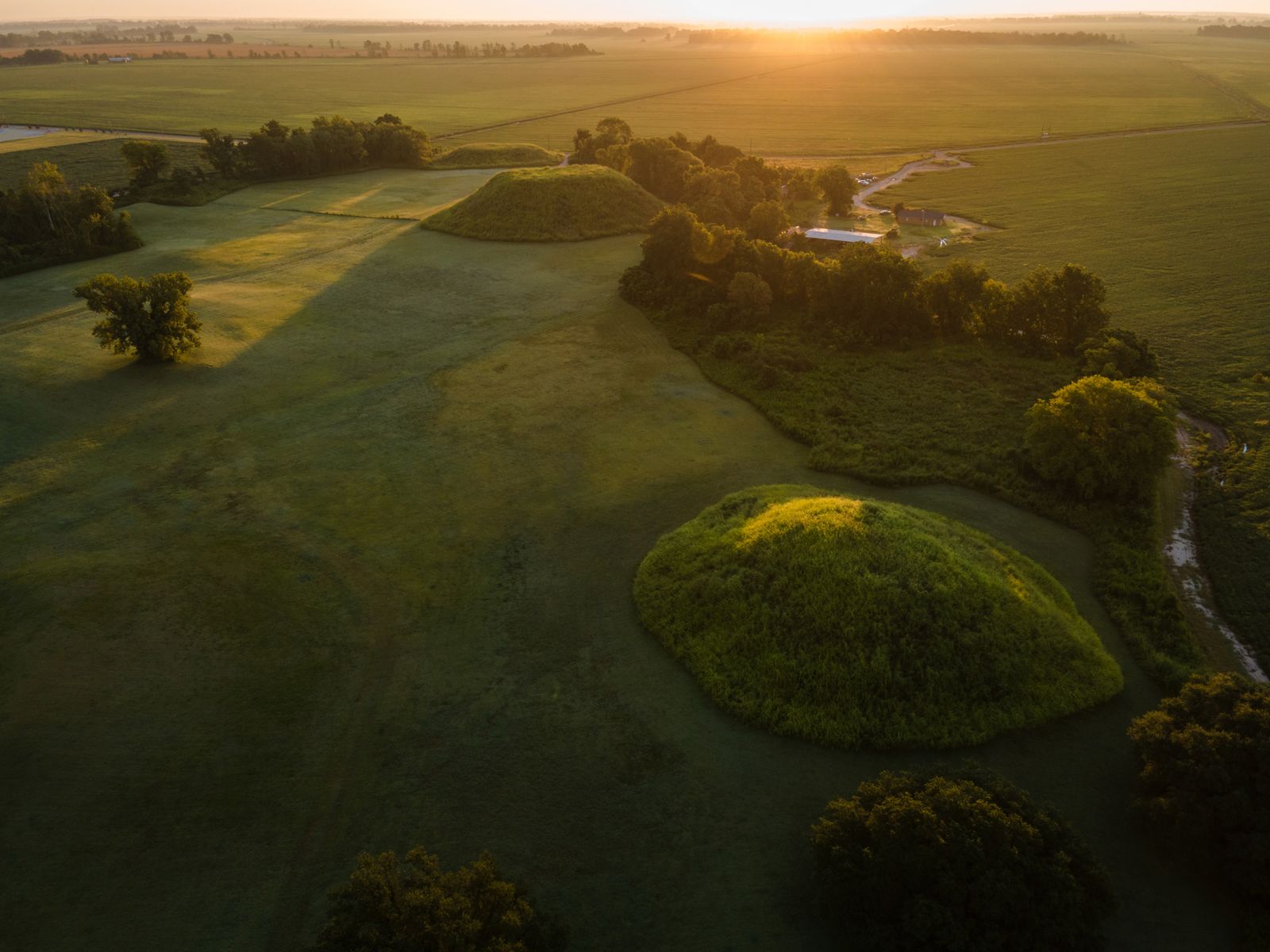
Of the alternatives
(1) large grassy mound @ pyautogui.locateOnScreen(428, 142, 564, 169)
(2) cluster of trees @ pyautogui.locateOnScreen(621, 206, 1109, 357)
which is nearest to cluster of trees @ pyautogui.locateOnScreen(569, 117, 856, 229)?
(1) large grassy mound @ pyautogui.locateOnScreen(428, 142, 564, 169)

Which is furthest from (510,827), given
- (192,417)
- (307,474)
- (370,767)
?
(192,417)

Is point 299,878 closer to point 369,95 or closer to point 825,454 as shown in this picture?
point 825,454

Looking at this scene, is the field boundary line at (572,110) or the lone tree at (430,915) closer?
the lone tree at (430,915)

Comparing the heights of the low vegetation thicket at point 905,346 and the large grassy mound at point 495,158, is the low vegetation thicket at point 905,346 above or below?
below

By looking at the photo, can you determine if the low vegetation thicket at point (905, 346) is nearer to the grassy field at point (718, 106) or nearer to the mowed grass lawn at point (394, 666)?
the mowed grass lawn at point (394, 666)

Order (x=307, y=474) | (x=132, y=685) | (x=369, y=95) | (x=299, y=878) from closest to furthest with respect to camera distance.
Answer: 1. (x=299, y=878)
2. (x=132, y=685)
3. (x=307, y=474)
4. (x=369, y=95)

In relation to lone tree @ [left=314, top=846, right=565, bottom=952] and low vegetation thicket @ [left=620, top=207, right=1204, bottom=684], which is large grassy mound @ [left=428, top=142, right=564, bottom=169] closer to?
low vegetation thicket @ [left=620, top=207, right=1204, bottom=684]

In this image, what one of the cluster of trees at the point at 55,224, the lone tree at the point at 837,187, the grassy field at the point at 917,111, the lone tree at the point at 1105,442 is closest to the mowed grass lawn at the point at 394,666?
the lone tree at the point at 1105,442

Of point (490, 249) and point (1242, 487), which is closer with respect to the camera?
point (1242, 487)
